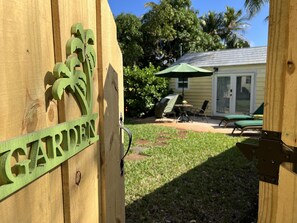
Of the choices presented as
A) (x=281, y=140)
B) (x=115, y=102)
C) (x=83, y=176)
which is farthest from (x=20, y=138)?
(x=115, y=102)

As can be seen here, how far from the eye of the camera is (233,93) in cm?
1341

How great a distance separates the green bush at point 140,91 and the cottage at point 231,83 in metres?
1.70

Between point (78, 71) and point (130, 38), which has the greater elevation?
point (130, 38)

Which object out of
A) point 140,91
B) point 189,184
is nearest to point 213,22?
point 140,91

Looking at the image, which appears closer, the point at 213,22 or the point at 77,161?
the point at 77,161

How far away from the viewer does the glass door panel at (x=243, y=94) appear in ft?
42.6

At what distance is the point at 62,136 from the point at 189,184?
4.01m

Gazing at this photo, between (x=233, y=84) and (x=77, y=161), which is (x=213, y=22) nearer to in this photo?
(x=233, y=84)

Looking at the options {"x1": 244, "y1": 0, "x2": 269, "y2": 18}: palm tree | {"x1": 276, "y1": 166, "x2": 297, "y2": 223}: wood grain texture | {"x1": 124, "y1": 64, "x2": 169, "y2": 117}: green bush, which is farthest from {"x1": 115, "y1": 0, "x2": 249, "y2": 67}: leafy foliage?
{"x1": 276, "y1": 166, "x2": 297, "y2": 223}: wood grain texture

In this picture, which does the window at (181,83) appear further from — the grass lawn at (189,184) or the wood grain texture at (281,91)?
the wood grain texture at (281,91)

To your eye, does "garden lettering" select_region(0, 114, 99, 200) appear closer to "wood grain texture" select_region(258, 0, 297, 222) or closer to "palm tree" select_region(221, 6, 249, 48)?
"wood grain texture" select_region(258, 0, 297, 222)

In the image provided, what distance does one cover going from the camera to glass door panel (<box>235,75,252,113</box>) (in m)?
13.0

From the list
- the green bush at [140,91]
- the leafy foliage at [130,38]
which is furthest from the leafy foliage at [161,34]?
the green bush at [140,91]

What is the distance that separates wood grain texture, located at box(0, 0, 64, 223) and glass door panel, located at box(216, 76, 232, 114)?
13.5 meters
